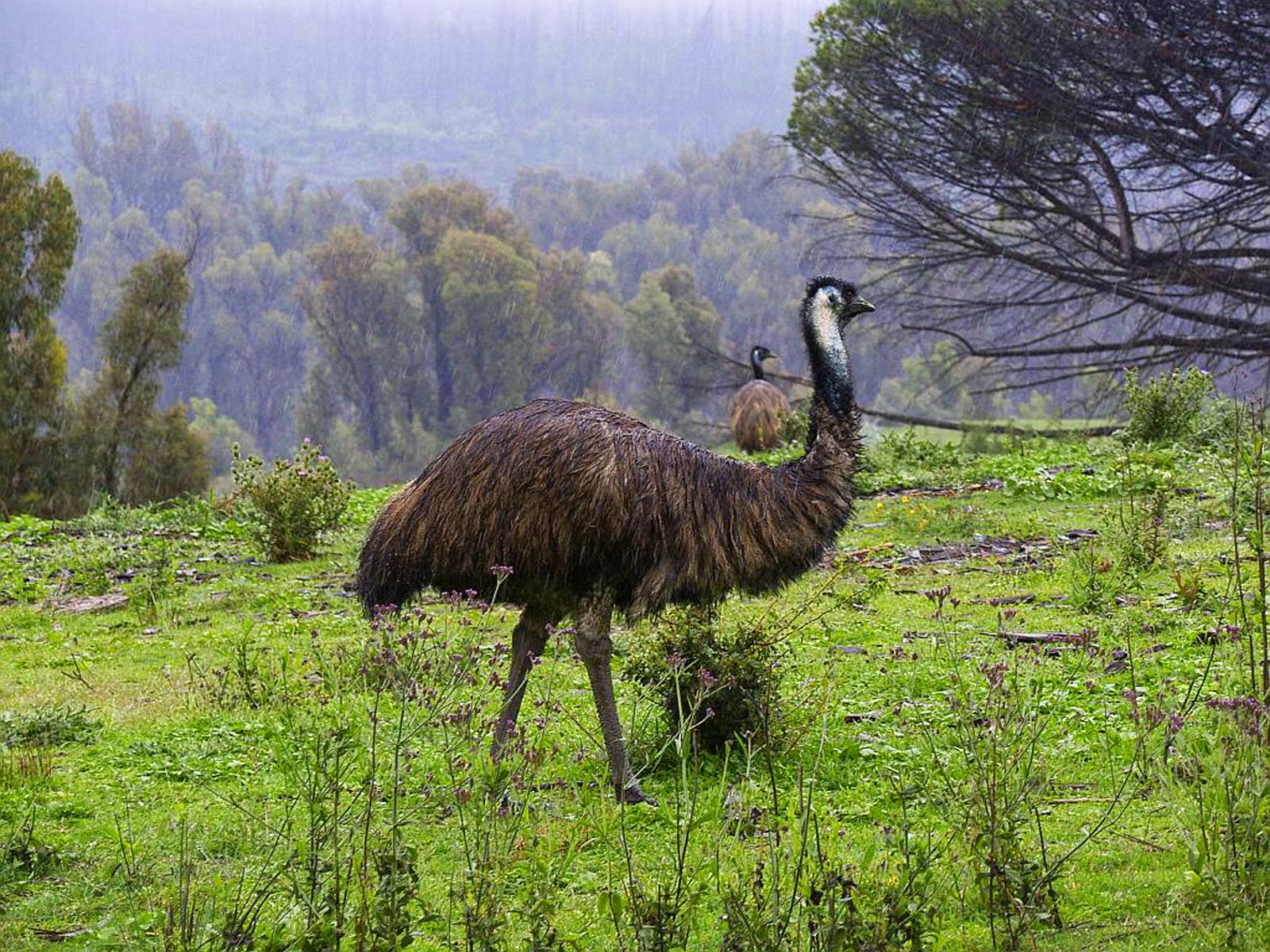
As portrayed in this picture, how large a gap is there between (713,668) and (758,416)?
48.6 ft

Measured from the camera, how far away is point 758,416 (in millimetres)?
20672

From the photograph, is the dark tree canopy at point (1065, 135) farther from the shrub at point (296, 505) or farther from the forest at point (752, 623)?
the shrub at point (296, 505)

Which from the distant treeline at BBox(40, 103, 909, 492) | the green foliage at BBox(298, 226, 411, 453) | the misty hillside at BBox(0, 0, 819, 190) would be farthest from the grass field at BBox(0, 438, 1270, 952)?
the misty hillside at BBox(0, 0, 819, 190)

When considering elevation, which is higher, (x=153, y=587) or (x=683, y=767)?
(x=683, y=767)

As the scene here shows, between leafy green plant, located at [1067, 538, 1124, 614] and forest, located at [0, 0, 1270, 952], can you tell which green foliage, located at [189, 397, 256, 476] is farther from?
leafy green plant, located at [1067, 538, 1124, 614]

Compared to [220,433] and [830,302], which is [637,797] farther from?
[220,433]

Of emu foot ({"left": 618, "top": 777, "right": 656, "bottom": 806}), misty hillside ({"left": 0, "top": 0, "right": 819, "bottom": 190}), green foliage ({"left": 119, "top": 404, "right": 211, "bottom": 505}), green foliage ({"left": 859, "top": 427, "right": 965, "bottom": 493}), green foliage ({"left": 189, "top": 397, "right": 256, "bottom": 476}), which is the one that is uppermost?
misty hillside ({"left": 0, "top": 0, "right": 819, "bottom": 190})

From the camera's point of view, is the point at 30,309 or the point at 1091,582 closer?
the point at 1091,582

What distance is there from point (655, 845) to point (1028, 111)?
45.6 feet

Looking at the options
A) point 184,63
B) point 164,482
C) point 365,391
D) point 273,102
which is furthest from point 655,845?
point 184,63

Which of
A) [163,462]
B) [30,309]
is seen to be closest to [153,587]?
[30,309]

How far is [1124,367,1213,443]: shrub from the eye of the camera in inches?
572

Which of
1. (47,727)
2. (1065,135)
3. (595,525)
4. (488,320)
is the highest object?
(1065,135)

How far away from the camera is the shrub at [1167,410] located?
1453 centimetres
